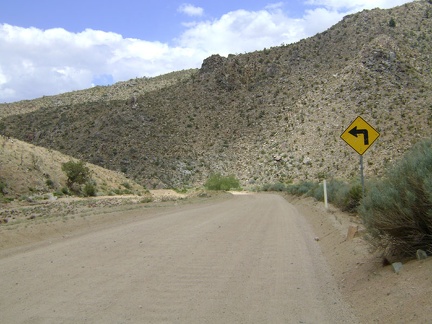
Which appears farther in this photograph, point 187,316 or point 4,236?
point 4,236

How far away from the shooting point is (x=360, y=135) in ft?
57.8

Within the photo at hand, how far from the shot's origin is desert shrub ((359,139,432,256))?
9.13m

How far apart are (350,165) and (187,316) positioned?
5605 cm

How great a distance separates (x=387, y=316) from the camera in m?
7.30

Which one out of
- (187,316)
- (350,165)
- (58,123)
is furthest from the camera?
(58,123)

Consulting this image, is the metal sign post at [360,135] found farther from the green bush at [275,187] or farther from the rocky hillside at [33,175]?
the green bush at [275,187]

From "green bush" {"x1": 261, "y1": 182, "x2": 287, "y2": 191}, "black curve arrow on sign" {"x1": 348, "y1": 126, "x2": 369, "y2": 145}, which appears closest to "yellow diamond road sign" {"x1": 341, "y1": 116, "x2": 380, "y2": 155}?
"black curve arrow on sign" {"x1": 348, "y1": 126, "x2": 369, "y2": 145}

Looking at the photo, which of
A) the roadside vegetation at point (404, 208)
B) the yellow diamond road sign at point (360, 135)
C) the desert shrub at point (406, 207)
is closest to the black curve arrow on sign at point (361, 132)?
the yellow diamond road sign at point (360, 135)

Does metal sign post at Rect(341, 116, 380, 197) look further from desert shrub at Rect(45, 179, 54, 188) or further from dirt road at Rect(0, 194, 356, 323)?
desert shrub at Rect(45, 179, 54, 188)

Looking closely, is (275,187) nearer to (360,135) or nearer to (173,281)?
(360,135)

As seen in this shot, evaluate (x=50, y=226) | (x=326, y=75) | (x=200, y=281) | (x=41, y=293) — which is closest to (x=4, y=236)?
(x=50, y=226)

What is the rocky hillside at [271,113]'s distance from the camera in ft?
224

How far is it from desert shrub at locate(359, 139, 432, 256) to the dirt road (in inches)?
57.8

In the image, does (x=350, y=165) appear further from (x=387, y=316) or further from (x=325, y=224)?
(x=387, y=316)
